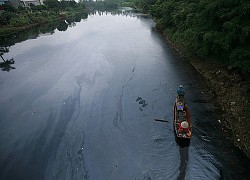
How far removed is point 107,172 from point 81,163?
2246 mm

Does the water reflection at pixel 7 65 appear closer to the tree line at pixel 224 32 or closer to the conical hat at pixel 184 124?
the tree line at pixel 224 32

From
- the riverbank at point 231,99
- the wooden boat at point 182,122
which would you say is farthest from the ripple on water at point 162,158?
the riverbank at point 231,99

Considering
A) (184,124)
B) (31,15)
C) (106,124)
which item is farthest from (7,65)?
(31,15)

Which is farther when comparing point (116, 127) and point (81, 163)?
point (116, 127)

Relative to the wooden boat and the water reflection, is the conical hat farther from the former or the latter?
the water reflection

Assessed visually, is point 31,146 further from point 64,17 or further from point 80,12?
point 80,12

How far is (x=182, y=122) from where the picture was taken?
1658 cm

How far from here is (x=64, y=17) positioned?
99.8 meters

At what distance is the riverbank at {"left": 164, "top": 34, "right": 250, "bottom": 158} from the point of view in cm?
1723

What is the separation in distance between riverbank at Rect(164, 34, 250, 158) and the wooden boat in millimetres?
3395

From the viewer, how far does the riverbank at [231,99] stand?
17234 millimetres

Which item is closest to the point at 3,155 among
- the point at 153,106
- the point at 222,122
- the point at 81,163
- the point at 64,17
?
the point at 81,163

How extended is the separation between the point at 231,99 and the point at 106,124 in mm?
12513

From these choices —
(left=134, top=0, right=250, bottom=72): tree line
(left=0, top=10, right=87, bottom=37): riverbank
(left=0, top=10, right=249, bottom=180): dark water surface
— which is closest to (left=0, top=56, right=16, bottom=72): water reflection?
(left=0, top=10, right=249, bottom=180): dark water surface
